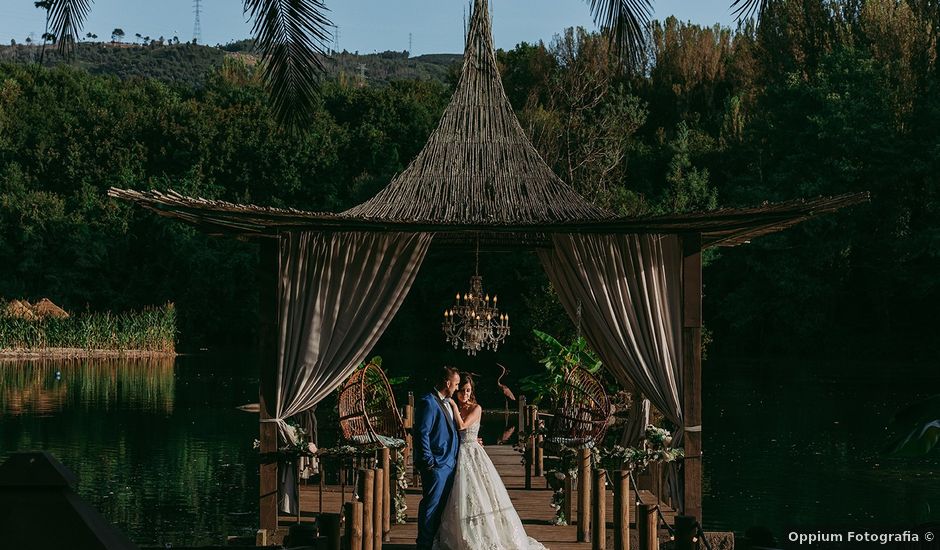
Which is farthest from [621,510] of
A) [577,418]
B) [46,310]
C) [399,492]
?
[46,310]

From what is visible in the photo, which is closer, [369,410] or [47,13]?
[47,13]

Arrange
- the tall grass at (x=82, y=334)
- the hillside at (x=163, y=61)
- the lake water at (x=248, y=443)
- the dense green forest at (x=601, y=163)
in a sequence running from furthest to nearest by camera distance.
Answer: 1. the hillside at (x=163, y=61)
2. the tall grass at (x=82, y=334)
3. the dense green forest at (x=601, y=163)
4. the lake water at (x=248, y=443)

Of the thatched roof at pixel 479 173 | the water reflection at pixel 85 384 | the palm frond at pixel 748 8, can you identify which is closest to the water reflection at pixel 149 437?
the water reflection at pixel 85 384

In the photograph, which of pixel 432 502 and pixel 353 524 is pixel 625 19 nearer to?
pixel 353 524

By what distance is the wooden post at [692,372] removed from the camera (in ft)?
29.0

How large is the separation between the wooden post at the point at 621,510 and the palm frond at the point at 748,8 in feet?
12.1

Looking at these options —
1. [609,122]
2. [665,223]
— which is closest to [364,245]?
[665,223]

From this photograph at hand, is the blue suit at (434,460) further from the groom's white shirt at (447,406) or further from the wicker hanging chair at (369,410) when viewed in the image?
the wicker hanging chair at (369,410)

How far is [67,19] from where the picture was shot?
15.1ft

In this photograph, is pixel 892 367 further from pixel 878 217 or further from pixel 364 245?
pixel 364 245

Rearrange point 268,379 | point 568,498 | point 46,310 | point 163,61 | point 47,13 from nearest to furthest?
point 47,13 → point 268,379 → point 568,498 → point 46,310 → point 163,61

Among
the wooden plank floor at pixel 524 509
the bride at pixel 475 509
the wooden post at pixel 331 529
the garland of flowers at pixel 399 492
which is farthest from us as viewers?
the garland of flowers at pixel 399 492

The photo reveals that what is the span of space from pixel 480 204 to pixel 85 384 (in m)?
18.8

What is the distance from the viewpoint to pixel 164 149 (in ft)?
141
